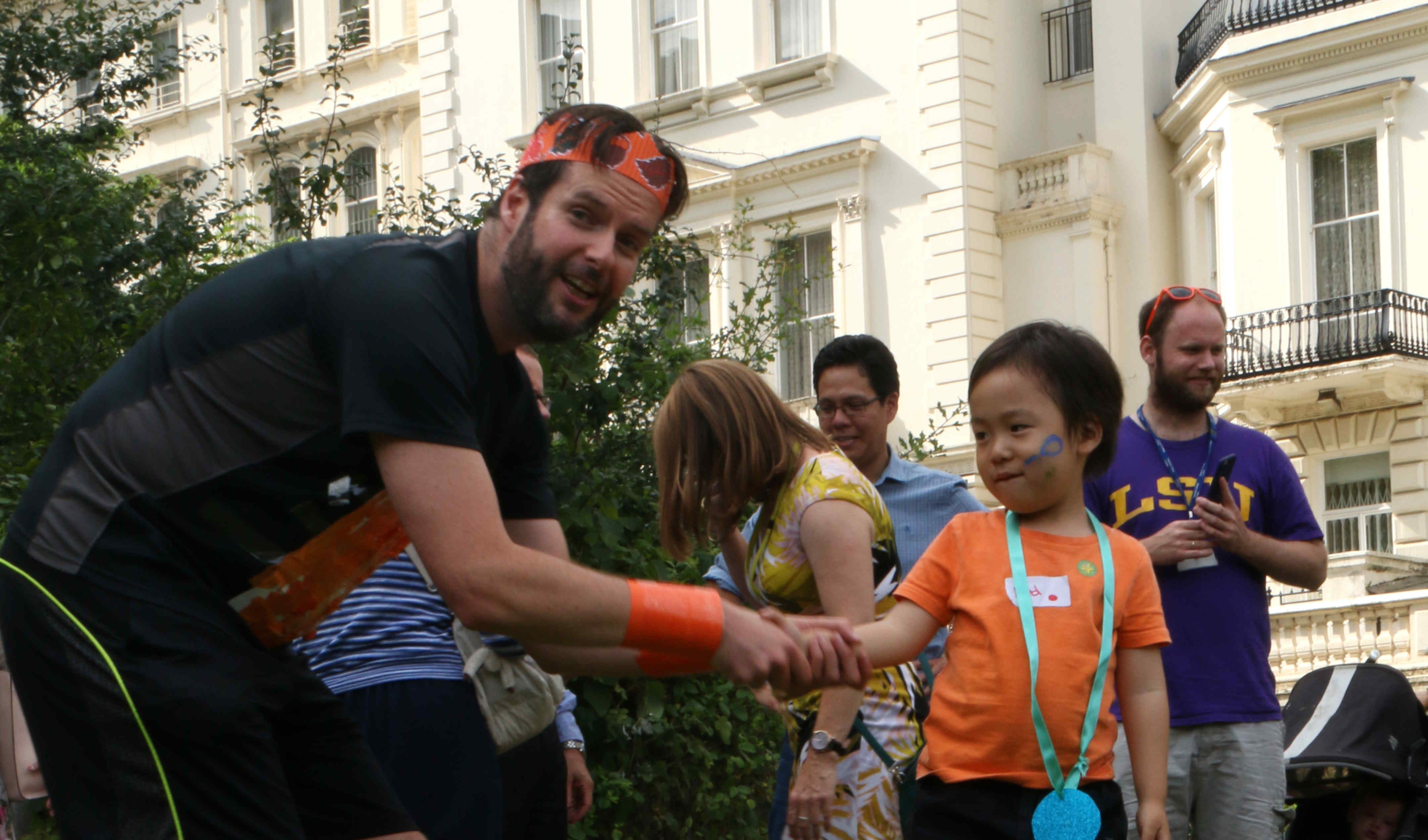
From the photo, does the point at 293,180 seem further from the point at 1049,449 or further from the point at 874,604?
the point at 1049,449

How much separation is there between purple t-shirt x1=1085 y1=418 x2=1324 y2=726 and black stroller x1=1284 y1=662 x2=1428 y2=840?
3.11 ft

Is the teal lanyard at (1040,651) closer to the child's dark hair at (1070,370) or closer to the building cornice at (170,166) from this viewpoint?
the child's dark hair at (1070,370)

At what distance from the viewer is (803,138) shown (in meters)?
27.0

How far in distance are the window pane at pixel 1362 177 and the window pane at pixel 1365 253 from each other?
0.15 m

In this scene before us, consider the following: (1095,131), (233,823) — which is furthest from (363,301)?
(1095,131)

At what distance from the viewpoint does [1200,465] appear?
558 cm

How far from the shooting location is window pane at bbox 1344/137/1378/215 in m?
23.8

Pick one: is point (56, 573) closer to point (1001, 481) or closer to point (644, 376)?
point (1001, 481)

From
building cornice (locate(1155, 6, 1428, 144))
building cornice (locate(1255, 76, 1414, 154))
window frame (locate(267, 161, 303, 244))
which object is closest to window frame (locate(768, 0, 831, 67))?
building cornice (locate(1155, 6, 1428, 144))

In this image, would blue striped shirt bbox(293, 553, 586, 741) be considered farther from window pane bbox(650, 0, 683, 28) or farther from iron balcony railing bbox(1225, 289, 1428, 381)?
window pane bbox(650, 0, 683, 28)

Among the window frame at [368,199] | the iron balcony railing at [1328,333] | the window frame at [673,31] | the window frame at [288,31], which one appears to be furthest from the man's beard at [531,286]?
the window frame at [288,31]

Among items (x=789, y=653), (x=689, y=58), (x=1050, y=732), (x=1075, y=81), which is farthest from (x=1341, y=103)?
(x=789, y=653)

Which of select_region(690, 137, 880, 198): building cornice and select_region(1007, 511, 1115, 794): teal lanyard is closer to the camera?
select_region(1007, 511, 1115, 794): teal lanyard

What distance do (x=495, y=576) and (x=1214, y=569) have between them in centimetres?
304
